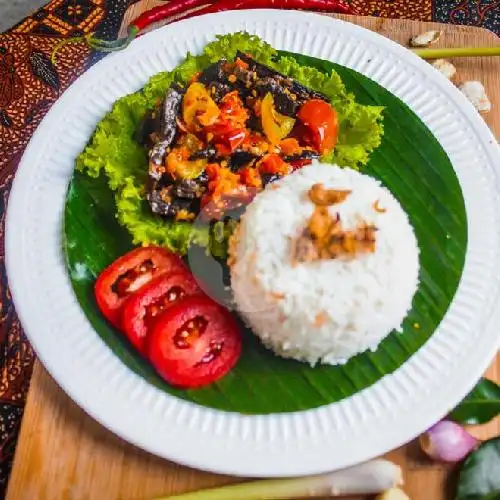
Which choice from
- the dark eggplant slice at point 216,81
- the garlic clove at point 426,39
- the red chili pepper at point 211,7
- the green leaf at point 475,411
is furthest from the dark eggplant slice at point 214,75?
the green leaf at point 475,411

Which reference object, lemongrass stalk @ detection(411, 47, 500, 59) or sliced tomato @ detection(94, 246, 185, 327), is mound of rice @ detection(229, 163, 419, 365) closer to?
sliced tomato @ detection(94, 246, 185, 327)

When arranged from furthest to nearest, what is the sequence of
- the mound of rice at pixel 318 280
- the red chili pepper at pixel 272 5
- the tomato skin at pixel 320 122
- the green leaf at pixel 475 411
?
the red chili pepper at pixel 272 5, the tomato skin at pixel 320 122, the green leaf at pixel 475 411, the mound of rice at pixel 318 280

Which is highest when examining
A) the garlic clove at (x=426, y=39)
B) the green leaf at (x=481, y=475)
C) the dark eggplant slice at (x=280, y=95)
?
the dark eggplant slice at (x=280, y=95)

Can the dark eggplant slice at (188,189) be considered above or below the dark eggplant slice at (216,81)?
below

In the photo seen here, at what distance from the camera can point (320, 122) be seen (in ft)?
10.9

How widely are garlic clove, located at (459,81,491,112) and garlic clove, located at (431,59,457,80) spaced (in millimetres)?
95

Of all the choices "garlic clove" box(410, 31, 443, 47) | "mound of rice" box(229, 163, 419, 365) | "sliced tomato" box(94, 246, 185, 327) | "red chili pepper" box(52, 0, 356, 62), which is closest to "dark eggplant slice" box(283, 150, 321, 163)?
"mound of rice" box(229, 163, 419, 365)

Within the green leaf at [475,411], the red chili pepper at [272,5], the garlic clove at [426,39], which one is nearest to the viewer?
the green leaf at [475,411]

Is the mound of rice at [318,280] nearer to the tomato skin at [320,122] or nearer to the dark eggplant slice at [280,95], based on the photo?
the tomato skin at [320,122]

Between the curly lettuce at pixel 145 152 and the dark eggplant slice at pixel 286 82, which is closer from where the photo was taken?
the curly lettuce at pixel 145 152

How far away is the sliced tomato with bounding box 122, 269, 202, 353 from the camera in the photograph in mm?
2852

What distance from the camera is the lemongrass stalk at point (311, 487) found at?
8.88ft

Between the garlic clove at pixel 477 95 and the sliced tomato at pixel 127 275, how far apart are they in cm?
171

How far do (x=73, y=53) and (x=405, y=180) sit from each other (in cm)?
240
